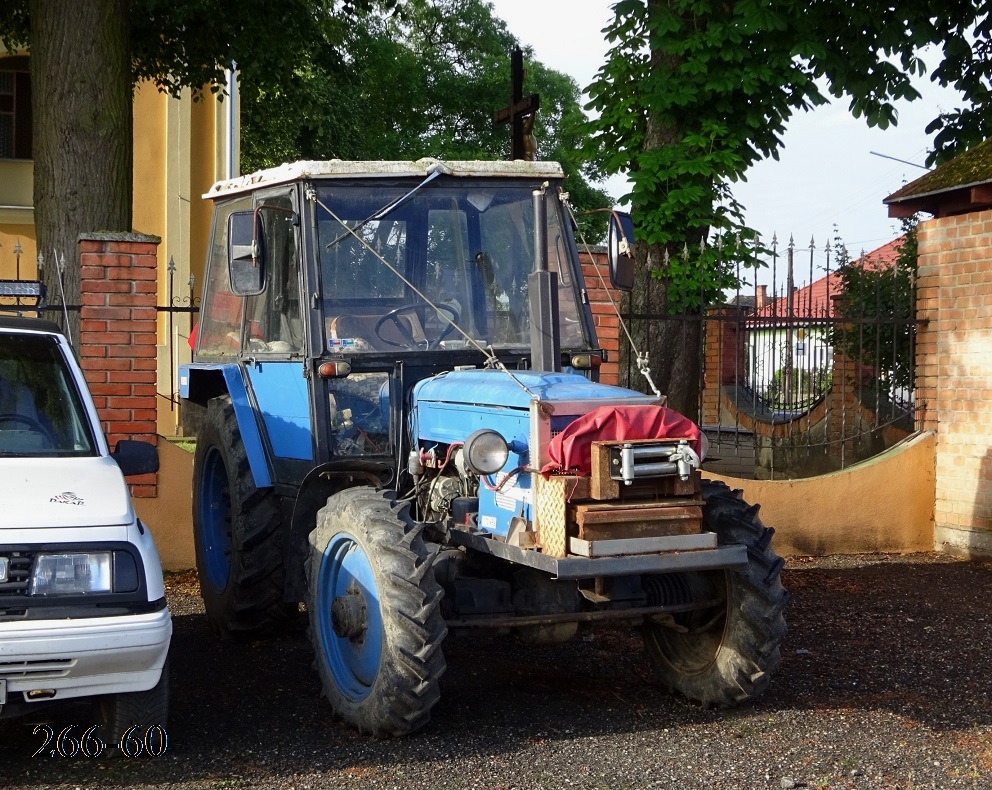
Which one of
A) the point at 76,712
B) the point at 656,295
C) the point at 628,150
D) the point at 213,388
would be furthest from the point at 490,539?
the point at 628,150

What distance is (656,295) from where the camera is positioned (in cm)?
1143

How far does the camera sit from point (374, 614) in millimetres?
5086

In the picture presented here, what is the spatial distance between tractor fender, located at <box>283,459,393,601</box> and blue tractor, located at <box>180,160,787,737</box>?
0.01 m

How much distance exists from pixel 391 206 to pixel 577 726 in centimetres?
249

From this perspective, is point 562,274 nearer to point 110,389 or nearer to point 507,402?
point 507,402

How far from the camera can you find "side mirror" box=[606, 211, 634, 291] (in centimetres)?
584

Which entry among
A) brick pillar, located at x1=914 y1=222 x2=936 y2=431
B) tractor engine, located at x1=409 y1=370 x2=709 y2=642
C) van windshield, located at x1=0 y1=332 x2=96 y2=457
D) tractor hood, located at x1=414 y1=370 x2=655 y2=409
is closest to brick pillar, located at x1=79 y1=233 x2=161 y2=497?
van windshield, located at x1=0 y1=332 x2=96 y2=457

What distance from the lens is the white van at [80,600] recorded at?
13.8 feet

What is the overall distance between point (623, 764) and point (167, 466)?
204 inches

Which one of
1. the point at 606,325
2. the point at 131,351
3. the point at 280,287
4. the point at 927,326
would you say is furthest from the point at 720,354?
the point at 280,287

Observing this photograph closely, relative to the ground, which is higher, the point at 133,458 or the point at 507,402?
the point at 507,402

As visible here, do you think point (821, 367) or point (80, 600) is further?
point (821, 367)

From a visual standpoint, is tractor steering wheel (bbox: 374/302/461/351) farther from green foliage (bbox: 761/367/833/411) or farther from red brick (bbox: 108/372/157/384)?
green foliage (bbox: 761/367/833/411)

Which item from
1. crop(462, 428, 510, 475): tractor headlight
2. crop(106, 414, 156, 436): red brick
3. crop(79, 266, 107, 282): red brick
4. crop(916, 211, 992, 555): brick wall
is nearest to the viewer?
crop(462, 428, 510, 475): tractor headlight
